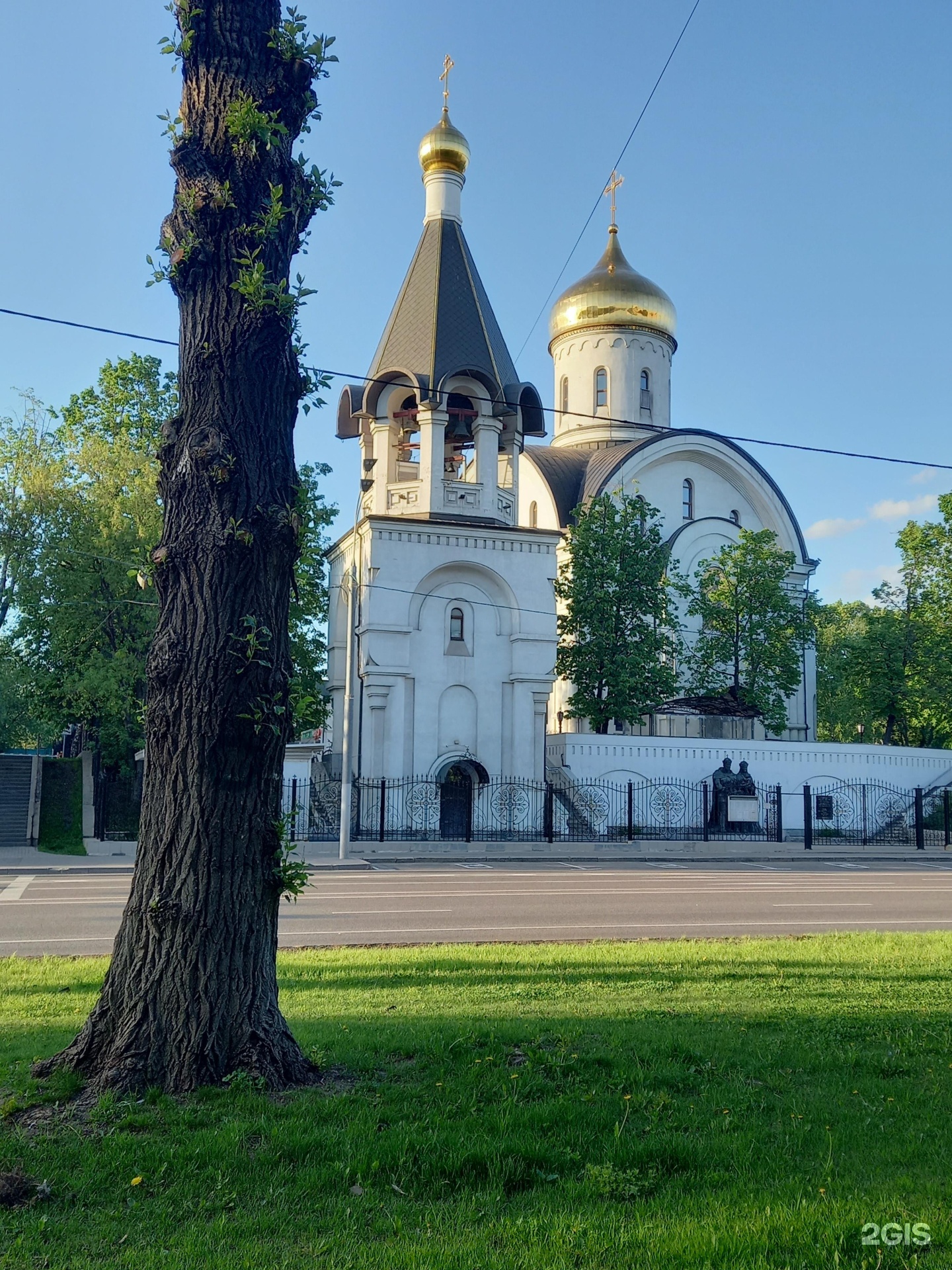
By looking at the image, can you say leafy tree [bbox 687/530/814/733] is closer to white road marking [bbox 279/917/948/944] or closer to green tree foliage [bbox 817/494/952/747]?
green tree foliage [bbox 817/494/952/747]

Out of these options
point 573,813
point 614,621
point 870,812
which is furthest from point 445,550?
point 870,812

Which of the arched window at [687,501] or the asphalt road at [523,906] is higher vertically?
the arched window at [687,501]

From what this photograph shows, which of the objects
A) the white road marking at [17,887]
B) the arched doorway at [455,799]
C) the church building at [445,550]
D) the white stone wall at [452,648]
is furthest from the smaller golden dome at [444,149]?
the white road marking at [17,887]

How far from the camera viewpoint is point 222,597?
5.45 meters

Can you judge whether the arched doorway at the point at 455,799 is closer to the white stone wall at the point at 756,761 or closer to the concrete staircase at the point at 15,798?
the white stone wall at the point at 756,761

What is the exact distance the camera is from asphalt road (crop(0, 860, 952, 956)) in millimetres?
11094

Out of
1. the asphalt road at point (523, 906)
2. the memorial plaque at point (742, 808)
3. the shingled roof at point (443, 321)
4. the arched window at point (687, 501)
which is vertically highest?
the shingled roof at point (443, 321)

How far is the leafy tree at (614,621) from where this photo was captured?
31.6 m

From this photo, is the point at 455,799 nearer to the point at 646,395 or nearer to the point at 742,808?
the point at 742,808

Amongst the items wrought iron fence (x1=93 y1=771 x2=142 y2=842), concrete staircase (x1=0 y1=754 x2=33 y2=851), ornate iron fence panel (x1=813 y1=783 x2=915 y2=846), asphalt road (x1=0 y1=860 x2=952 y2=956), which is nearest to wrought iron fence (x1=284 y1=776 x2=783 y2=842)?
ornate iron fence panel (x1=813 y1=783 x2=915 y2=846)

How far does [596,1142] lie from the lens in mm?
4363

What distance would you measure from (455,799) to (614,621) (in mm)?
7405

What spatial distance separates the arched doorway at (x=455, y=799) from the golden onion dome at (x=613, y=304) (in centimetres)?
2024

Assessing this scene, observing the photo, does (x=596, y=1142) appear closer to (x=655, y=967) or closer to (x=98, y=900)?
(x=655, y=967)
